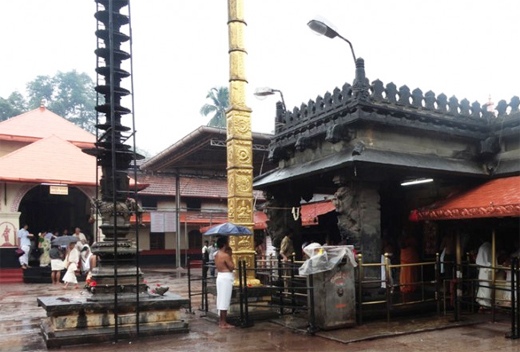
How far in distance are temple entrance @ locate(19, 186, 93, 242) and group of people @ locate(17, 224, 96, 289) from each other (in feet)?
16.4

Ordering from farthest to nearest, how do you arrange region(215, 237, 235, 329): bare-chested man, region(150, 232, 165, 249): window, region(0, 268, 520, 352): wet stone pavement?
region(150, 232, 165, 249): window → region(215, 237, 235, 329): bare-chested man → region(0, 268, 520, 352): wet stone pavement

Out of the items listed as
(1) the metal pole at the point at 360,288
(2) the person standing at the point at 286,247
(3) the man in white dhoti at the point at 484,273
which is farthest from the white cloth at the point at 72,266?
(3) the man in white dhoti at the point at 484,273

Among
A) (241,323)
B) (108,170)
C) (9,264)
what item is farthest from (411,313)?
(9,264)

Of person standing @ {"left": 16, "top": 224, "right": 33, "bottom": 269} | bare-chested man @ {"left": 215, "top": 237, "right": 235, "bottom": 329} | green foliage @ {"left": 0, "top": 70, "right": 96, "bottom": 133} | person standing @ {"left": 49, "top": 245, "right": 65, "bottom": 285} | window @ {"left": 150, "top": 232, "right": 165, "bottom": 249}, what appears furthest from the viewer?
green foliage @ {"left": 0, "top": 70, "right": 96, "bottom": 133}

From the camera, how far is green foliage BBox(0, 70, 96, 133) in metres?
55.8

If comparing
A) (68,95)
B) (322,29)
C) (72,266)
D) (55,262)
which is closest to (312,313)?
(322,29)

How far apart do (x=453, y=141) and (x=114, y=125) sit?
752cm

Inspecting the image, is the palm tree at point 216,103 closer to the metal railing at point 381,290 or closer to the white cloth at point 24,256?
the white cloth at point 24,256

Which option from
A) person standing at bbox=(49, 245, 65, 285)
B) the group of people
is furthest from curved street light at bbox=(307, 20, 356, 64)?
person standing at bbox=(49, 245, 65, 285)

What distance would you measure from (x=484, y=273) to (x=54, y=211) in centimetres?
2347

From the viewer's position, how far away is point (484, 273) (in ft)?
33.6

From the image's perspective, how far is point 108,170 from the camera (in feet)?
29.3

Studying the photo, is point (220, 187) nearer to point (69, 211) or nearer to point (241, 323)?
point (69, 211)

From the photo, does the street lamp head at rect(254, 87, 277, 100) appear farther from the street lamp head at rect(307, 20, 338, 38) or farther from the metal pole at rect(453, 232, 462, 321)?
the metal pole at rect(453, 232, 462, 321)
